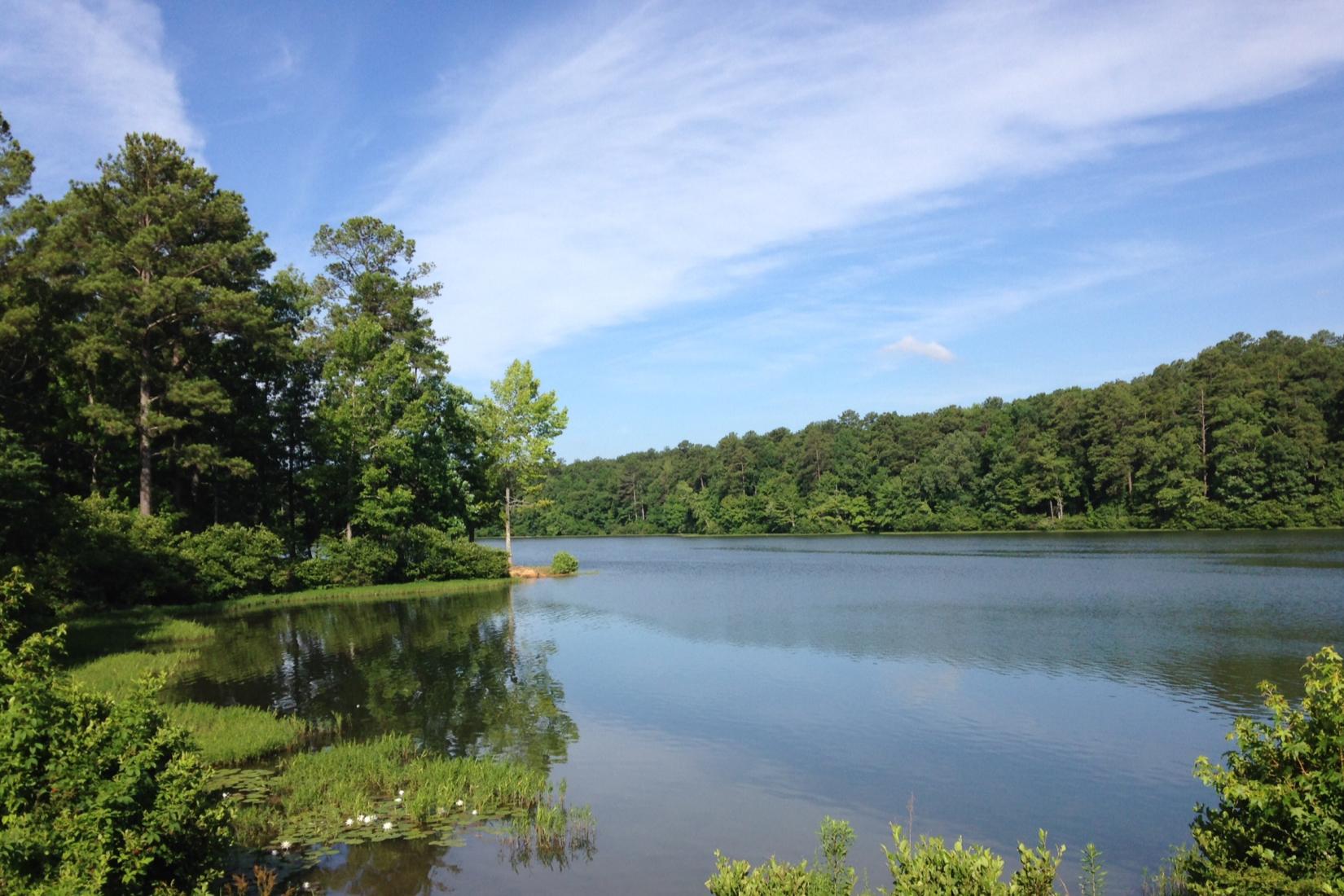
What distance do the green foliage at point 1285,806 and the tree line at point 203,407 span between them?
1051 inches

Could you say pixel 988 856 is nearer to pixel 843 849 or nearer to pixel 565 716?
pixel 843 849

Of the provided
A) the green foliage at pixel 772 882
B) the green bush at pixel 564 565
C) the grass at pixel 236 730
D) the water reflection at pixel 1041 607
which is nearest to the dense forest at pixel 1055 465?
the green bush at pixel 564 565

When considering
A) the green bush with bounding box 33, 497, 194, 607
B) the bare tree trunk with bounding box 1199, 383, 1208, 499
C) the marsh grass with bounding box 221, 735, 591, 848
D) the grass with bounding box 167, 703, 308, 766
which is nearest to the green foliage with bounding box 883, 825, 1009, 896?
the marsh grass with bounding box 221, 735, 591, 848

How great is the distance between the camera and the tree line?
29234mm

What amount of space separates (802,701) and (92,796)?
47.2 ft

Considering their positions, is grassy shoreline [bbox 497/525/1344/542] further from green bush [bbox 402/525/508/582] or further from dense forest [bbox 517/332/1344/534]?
green bush [bbox 402/525/508/582]

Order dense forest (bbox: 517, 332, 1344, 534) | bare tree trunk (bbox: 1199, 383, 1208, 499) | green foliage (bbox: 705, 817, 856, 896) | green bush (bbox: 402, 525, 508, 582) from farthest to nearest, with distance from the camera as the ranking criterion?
bare tree trunk (bbox: 1199, 383, 1208, 499), dense forest (bbox: 517, 332, 1344, 534), green bush (bbox: 402, 525, 508, 582), green foliage (bbox: 705, 817, 856, 896)

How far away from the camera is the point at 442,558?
46.8m

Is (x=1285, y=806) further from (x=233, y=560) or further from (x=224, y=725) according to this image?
(x=233, y=560)

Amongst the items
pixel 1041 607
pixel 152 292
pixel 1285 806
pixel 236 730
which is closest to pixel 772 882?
pixel 1285 806

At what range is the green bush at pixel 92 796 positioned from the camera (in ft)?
18.4

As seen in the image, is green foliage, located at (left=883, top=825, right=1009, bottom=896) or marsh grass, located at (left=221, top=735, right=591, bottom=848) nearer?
green foliage, located at (left=883, top=825, right=1009, bottom=896)

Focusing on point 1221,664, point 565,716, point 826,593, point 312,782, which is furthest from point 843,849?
point 826,593

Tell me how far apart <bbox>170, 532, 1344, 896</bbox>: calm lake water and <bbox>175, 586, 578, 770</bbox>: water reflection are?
110mm
